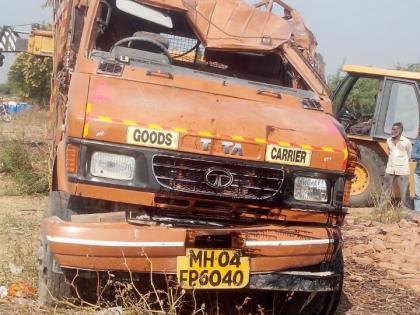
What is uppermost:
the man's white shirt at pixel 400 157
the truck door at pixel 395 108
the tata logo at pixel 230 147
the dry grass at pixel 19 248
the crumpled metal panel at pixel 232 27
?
the crumpled metal panel at pixel 232 27

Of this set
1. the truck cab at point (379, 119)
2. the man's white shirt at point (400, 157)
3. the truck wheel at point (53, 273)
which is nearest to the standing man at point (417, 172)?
the truck cab at point (379, 119)

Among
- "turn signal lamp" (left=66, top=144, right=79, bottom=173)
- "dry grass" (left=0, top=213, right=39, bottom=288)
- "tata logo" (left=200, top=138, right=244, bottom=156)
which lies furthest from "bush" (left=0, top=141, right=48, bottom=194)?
"tata logo" (left=200, top=138, right=244, bottom=156)

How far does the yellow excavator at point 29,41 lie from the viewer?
424 inches

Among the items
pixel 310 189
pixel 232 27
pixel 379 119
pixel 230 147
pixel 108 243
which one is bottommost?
pixel 108 243

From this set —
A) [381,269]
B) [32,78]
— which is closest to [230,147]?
[381,269]

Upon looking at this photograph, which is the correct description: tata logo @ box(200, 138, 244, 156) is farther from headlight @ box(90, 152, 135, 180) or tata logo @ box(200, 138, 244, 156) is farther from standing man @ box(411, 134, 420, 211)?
standing man @ box(411, 134, 420, 211)

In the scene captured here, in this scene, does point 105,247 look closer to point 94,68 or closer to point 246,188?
point 246,188

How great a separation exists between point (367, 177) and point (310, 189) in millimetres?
7090

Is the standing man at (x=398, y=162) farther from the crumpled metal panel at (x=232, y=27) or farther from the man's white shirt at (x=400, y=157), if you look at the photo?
the crumpled metal panel at (x=232, y=27)

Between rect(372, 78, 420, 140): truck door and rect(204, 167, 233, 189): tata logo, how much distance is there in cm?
734

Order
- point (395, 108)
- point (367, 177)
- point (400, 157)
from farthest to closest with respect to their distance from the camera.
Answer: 1. point (367, 177)
2. point (395, 108)
3. point (400, 157)

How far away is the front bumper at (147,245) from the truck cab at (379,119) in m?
6.81

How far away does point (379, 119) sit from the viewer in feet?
35.2

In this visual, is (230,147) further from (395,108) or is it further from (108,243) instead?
(395,108)
